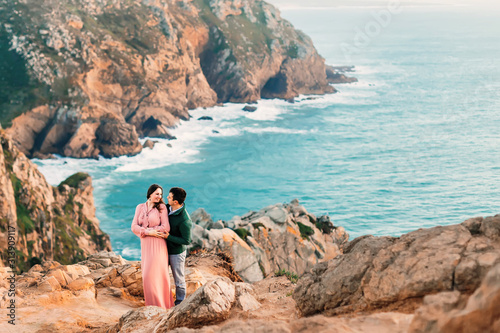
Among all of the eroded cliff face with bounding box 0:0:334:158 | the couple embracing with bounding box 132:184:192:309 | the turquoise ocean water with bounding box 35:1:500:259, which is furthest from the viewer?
the eroded cliff face with bounding box 0:0:334:158

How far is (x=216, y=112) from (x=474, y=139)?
1879 inches

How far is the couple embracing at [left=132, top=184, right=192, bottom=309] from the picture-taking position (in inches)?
389

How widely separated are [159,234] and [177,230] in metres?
0.44

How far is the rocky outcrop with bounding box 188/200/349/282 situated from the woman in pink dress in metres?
10.9

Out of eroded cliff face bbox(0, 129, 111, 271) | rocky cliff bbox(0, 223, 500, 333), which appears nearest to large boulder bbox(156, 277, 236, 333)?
rocky cliff bbox(0, 223, 500, 333)

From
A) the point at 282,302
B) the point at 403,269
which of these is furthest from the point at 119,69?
the point at 403,269

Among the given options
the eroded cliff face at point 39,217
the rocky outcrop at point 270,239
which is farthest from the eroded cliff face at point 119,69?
the rocky outcrop at point 270,239

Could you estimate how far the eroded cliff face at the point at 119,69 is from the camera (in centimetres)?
6594

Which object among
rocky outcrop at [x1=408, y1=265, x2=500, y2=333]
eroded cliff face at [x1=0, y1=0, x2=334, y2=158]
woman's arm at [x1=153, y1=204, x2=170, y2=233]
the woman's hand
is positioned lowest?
the woman's hand

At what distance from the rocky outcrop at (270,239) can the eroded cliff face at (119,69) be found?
143 ft

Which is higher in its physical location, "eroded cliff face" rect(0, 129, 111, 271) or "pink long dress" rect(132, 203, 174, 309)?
"pink long dress" rect(132, 203, 174, 309)

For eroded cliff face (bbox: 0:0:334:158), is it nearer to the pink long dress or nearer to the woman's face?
the pink long dress

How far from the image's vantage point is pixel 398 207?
56.6 metres

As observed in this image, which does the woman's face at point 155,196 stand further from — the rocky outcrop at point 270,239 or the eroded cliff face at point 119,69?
the eroded cliff face at point 119,69
